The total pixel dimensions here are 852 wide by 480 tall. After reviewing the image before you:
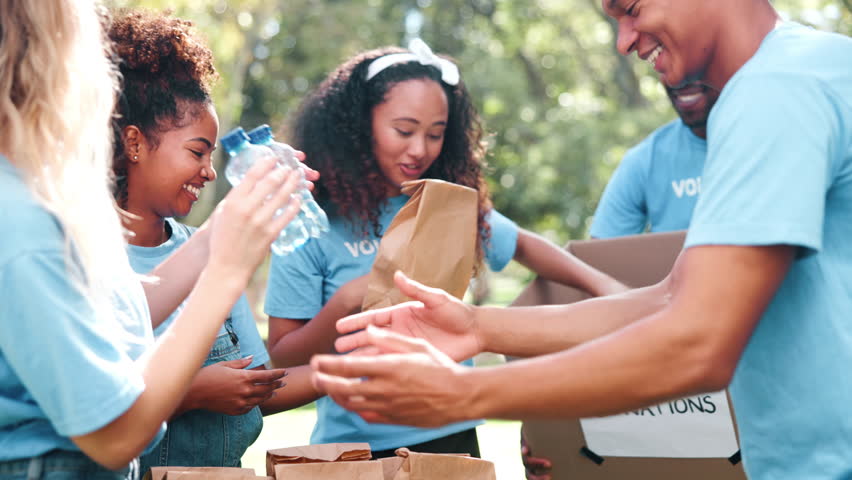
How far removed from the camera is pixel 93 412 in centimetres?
140

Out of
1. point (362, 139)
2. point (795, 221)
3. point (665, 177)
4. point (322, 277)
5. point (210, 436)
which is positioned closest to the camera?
point (795, 221)

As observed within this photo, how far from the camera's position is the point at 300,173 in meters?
1.79

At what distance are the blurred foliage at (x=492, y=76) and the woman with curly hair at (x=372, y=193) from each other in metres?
9.71

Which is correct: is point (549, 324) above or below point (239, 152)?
below

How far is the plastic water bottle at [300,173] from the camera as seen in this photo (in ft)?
6.66

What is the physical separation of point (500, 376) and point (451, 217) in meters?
0.85

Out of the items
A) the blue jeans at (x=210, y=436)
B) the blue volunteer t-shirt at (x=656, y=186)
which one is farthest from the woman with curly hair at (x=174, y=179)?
the blue volunteer t-shirt at (x=656, y=186)

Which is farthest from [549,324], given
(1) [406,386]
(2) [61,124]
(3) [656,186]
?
(3) [656,186]

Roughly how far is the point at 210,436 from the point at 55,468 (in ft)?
2.68

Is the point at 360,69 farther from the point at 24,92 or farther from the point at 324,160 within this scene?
the point at 24,92

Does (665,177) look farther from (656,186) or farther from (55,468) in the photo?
(55,468)

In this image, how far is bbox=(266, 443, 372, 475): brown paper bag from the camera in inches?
79.6

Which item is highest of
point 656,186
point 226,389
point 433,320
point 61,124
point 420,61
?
point 61,124

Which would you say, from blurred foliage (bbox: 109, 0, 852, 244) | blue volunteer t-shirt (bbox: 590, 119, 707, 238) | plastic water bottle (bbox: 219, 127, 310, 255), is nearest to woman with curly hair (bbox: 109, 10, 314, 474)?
plastic water bottle (bbox: 219, 127, 310, 255)
